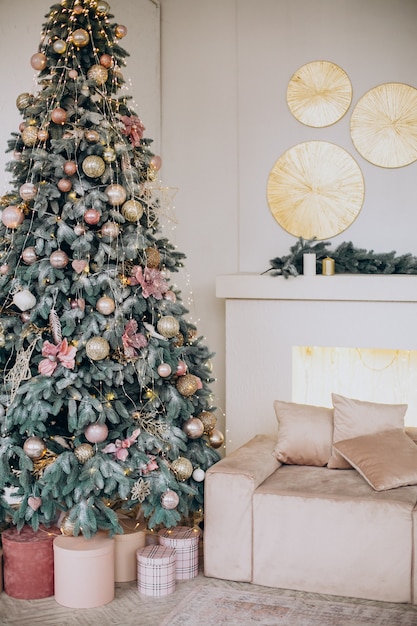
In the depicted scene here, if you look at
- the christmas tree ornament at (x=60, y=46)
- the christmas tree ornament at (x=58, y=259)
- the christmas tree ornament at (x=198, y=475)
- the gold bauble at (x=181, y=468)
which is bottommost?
the christmas tree ornament at (x=198, y=475)

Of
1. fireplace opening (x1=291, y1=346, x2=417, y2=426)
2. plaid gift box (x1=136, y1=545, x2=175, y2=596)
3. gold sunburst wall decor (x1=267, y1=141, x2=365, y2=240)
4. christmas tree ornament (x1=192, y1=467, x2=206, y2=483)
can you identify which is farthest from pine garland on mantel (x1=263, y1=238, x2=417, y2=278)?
plaid gift box (x1=136, y1=545, x2=175, y2=596)

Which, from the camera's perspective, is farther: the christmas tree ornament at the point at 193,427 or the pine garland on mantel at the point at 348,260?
the pine garland on mantel at the point at 348,260

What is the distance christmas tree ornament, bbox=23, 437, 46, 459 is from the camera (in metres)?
3.57

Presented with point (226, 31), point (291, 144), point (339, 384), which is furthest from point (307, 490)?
point (226, 31)

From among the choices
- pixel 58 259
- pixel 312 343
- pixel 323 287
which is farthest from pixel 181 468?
pixel 323 287

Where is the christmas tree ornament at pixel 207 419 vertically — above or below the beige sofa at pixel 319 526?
above

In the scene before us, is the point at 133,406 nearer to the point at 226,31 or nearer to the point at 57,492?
the point at 57,492

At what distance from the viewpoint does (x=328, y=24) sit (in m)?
5.46

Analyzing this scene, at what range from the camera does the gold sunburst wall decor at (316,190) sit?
545cm

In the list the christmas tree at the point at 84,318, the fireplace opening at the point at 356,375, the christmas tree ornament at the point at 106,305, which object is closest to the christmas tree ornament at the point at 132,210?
the christmas tree at the point at 84,318

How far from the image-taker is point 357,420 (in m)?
4.22

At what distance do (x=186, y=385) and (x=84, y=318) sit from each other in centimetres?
61

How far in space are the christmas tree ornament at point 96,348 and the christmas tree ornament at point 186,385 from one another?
491mm

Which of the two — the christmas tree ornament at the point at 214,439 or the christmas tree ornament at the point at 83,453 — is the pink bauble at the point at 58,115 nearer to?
the christmas tree ornament at the point at 83,453
